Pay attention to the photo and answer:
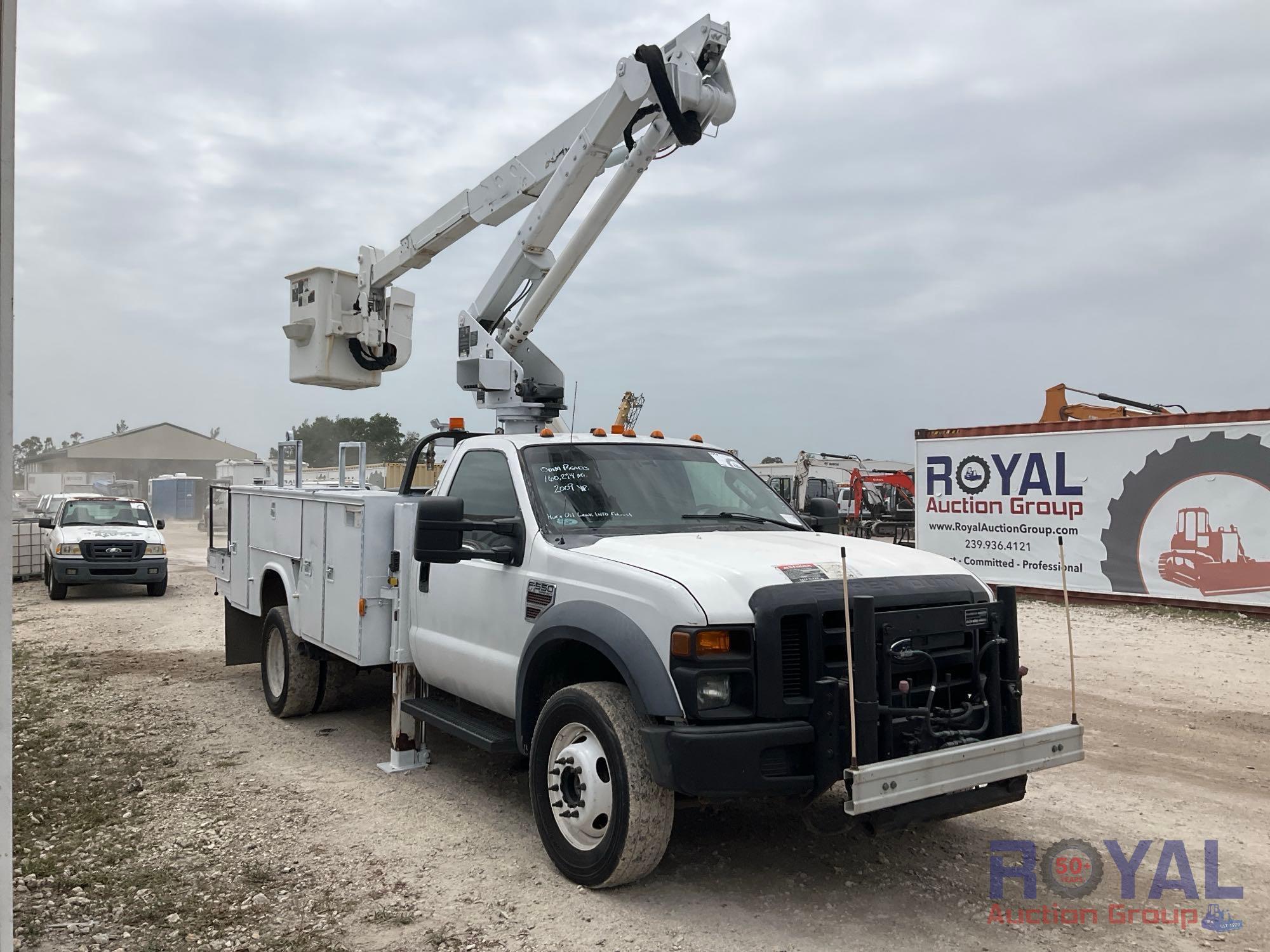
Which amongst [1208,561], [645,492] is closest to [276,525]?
[645,492]

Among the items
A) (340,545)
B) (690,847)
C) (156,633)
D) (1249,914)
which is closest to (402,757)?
(340,545)

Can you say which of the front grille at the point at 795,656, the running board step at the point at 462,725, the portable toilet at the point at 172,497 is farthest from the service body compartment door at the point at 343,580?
the portable toilet at the point at 172,497

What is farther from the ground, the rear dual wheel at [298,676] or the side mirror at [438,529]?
the side mirror at [438,529]

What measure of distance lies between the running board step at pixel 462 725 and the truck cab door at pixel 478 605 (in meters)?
0.12

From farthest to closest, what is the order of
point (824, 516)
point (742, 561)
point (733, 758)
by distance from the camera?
point (824, 516), point (742, 561), point (733, 758)

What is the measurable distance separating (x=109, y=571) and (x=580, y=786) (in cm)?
1356

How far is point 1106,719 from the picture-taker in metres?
7.50

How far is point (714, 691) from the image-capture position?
381 centimetres

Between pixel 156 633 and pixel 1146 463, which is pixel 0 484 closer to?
pixel 156 633

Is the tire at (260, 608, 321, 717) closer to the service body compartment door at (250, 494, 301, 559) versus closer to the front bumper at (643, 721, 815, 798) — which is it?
the service body compartment door at (250, 494, 301, 559)

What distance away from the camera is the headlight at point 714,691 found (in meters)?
3.79

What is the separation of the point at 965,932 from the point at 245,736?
508cm

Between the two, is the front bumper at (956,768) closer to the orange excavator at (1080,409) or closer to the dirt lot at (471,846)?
the dirt lot at (471,846)

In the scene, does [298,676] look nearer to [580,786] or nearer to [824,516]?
[580,786]
